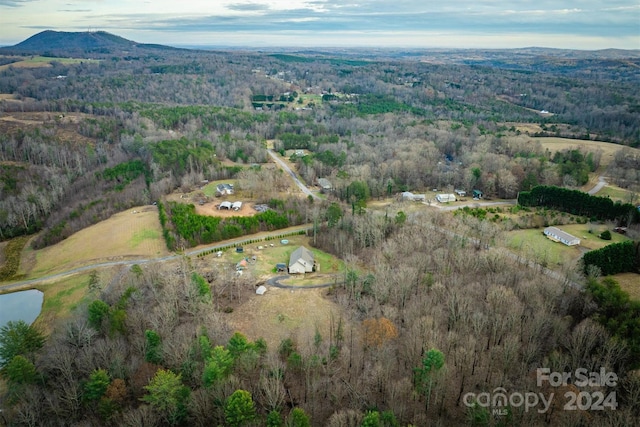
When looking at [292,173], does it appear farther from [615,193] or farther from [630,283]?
[630,283]

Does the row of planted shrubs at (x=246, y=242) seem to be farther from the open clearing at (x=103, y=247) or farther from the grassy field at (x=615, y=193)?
the grassy field at (x=615, y=193)

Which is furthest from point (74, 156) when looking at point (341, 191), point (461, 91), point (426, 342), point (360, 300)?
point (461, 91)

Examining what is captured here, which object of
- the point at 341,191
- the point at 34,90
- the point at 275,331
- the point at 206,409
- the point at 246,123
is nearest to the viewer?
the point at 206,409

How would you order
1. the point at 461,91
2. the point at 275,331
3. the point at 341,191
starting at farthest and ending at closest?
the point at 461,91
the point at 341,191
the point at 275,331

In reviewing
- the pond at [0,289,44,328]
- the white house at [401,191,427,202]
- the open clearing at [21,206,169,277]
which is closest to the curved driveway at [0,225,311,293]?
the open clearing at [21,206,169,277]

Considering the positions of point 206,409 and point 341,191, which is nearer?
point 206,409

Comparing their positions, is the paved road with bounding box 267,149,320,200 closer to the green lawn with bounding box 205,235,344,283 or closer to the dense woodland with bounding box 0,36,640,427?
the dense woodland with bounding box 0,36,640,427

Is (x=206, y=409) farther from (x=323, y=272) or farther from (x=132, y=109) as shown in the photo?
(x=132, y=109)

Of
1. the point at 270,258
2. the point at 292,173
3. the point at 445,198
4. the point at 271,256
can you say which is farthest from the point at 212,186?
the point at 445,198
